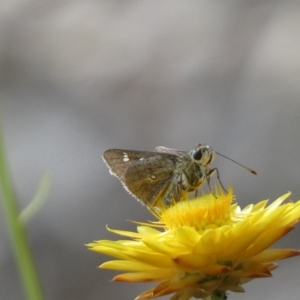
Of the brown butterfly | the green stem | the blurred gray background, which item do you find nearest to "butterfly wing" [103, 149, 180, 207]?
the brown butterfly

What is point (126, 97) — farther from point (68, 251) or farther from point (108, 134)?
point (68, 251)

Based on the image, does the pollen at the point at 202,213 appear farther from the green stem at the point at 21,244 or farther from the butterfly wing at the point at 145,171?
the green stem at the point at 21,244

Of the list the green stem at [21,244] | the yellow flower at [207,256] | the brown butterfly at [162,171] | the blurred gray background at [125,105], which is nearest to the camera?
the green stem at [21,244]

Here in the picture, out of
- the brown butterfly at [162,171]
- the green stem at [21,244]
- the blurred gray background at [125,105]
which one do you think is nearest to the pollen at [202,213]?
the brown butterfly at [162,171]

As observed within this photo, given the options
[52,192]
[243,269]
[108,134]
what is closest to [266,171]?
[108,134]

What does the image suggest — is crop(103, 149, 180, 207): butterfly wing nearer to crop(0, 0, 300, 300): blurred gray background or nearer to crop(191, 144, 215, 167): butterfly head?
crop(191, 144, 215, 167): butterfly head
